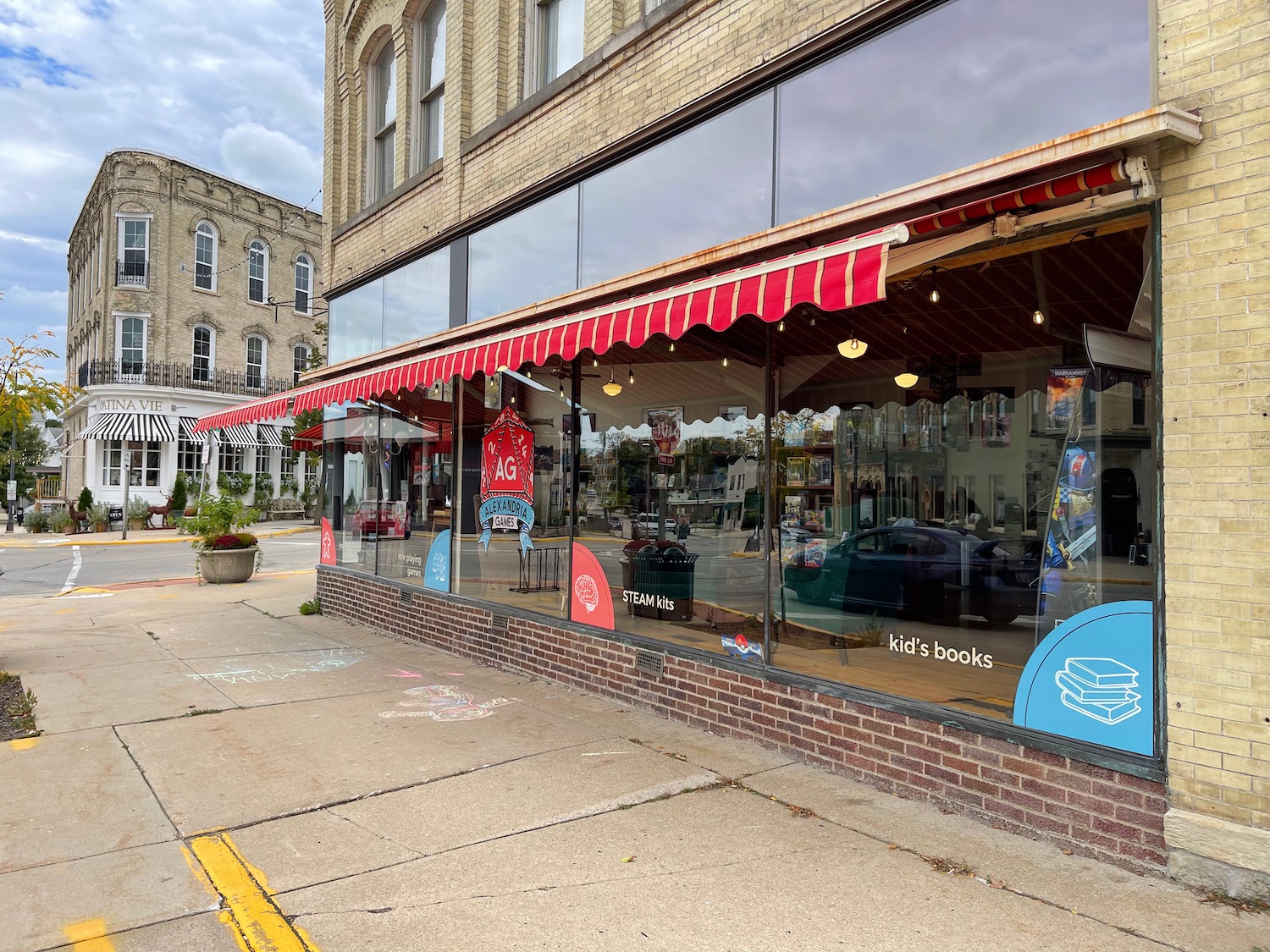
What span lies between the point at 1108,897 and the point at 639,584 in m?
4.19

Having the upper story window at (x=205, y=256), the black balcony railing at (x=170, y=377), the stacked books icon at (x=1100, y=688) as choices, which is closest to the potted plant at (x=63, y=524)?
the black balcony railing at (x=170, y=377)

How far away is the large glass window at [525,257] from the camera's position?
26.6 feet

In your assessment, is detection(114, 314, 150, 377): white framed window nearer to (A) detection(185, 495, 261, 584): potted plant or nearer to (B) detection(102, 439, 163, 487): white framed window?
(B) detection(102, 439, 163, 487): white framed window

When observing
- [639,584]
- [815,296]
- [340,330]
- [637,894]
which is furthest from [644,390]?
[340,330]

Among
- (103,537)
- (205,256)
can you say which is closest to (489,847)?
(103,537)

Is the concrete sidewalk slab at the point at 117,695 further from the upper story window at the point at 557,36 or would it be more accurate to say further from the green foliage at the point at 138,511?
the green foliage at the point at 138,511

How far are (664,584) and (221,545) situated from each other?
12.0 m

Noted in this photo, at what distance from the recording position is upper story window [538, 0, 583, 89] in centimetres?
846

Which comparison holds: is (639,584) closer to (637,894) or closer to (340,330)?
(637,894)

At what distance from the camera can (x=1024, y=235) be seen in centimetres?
443

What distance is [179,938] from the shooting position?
326cm

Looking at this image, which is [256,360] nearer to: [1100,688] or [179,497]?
[179,497]

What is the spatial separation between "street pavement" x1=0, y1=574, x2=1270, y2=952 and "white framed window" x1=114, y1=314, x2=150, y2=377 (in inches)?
1237

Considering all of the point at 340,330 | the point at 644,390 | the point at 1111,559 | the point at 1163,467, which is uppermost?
the point at 340,330
